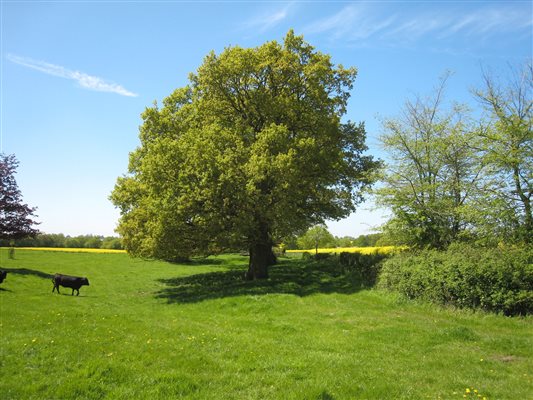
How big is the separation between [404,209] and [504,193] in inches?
258

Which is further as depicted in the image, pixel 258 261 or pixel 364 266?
pixel 258 261

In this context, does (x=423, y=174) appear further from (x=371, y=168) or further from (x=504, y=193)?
(x=504, y=193)

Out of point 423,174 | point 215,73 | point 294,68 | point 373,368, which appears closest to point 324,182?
point 423,174

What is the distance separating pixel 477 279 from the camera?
1490 cm

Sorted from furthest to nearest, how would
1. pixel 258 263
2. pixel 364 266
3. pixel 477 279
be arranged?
1. pixel 258 263
2. pixel 364 266
3. pixel 477 279

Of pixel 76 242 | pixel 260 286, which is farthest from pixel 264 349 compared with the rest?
pixel 76 242

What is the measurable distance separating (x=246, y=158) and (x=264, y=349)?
15142 millimetres

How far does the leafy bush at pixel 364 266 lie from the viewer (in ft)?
73.3

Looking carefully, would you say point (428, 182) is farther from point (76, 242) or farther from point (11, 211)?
point (76, 242)

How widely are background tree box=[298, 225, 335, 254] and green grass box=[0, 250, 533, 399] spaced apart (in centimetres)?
4865

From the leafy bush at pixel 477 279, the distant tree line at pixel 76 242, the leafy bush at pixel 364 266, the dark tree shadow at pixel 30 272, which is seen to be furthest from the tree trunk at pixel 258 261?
the distant tree line at pixel 76 242

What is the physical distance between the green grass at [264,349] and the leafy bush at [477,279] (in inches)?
33.8

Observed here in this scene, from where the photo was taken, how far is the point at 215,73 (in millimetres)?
26141

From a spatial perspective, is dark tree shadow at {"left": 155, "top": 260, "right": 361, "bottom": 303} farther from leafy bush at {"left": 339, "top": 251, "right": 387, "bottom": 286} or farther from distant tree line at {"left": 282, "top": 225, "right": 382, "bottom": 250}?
distant tree line at {"left": 282, "top": 225, "right": 382, "bottom": 250}
